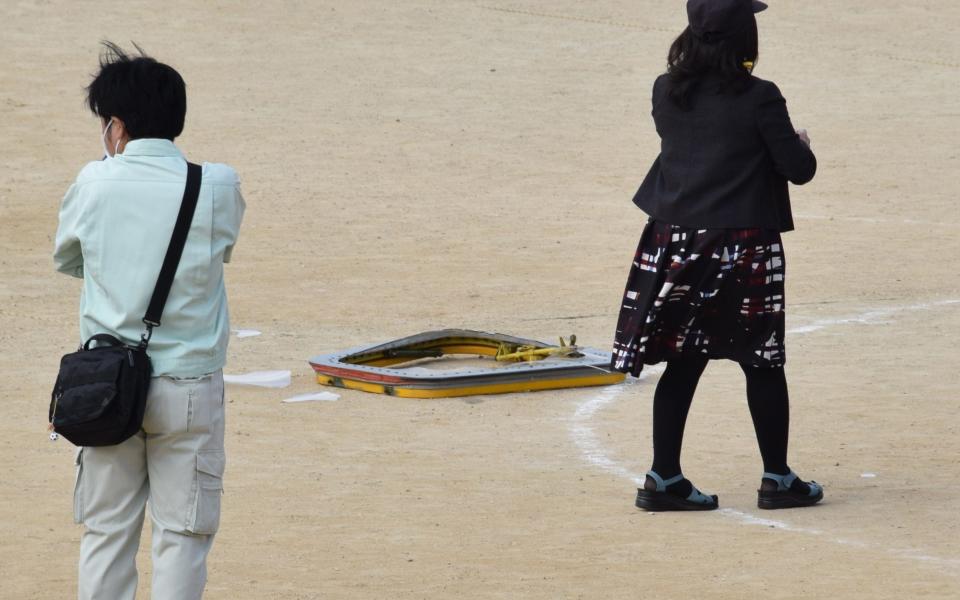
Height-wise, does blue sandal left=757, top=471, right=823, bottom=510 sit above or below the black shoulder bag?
below

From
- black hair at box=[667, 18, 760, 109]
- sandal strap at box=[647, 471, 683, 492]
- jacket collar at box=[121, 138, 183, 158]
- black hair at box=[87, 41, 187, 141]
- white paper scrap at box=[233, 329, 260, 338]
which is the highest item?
black hair at box=[667, 18, 760, 109]

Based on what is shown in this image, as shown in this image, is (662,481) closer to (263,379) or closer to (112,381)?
(112,381)

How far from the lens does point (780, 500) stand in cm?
633

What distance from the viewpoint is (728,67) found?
5941 millimetres

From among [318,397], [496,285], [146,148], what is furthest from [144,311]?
[496,285]

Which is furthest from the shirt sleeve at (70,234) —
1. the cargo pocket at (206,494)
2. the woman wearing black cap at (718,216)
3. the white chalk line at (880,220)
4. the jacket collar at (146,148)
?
the white chalk line at (880,220)

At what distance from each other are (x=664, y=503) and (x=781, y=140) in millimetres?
1421

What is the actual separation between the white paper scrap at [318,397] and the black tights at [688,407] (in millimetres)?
2699

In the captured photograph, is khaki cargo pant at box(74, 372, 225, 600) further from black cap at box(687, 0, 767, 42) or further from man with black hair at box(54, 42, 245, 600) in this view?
black cap at box(687, 0, 767, 42)

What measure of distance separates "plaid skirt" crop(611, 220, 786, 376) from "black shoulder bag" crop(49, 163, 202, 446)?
2.29 meters

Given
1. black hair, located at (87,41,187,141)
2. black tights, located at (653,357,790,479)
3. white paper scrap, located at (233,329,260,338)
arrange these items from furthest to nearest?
white paper scrap, located at (233,329,260,338)
black tights, located at (653,357,790,479)
black hair, located at (87,41,187,141)

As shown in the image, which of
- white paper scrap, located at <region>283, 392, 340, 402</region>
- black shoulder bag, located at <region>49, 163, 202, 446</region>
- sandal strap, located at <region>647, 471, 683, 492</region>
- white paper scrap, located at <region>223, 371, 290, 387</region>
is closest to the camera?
black shoulder bag, located at <region>49, 163, 202, 446</region>

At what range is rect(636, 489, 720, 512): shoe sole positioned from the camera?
632 cm

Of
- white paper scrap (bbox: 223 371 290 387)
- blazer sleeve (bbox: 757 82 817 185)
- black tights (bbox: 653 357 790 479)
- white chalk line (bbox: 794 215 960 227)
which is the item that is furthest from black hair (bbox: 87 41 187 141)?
white chalk line (bbox: 794 215 960 227)
